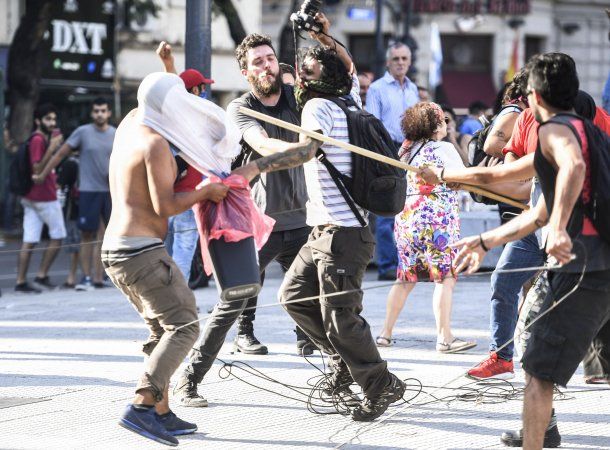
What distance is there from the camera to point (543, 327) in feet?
16.8

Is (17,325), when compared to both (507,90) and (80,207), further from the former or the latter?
(507,90)

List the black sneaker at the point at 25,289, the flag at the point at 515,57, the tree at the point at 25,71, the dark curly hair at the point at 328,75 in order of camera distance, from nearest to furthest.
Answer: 1. the dark curly hair at the point at 328,75
2. the black sneaker at the point at 25,289
3. the tree at the point at 25,71
4. the flag at the point at 515,57

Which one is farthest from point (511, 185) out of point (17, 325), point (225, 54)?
point (225, 54)

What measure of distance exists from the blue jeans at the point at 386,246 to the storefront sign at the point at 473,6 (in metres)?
23.0

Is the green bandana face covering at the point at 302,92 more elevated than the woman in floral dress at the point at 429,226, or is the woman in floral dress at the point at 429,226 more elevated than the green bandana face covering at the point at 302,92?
the green bandana face covering at the point at 302,92

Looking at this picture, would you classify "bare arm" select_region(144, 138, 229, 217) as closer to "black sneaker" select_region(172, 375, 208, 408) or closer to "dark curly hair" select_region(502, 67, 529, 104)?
"black sneaker" select_region(172, 375, 208, 408)

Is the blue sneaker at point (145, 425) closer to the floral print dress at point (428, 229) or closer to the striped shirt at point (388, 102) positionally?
the floral print dress at point (428, 229)

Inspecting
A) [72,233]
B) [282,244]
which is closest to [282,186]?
[282,244]

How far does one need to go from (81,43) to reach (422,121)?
19582mm

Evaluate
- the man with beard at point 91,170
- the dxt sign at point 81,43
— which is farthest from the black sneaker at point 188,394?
the dxt sign at point 81,43

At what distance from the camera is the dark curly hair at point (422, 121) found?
27.2ft

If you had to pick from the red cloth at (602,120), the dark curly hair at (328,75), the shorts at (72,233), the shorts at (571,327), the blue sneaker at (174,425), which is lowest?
the shorts at (72,233)

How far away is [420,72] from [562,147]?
30.4 m

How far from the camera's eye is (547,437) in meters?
5.78
